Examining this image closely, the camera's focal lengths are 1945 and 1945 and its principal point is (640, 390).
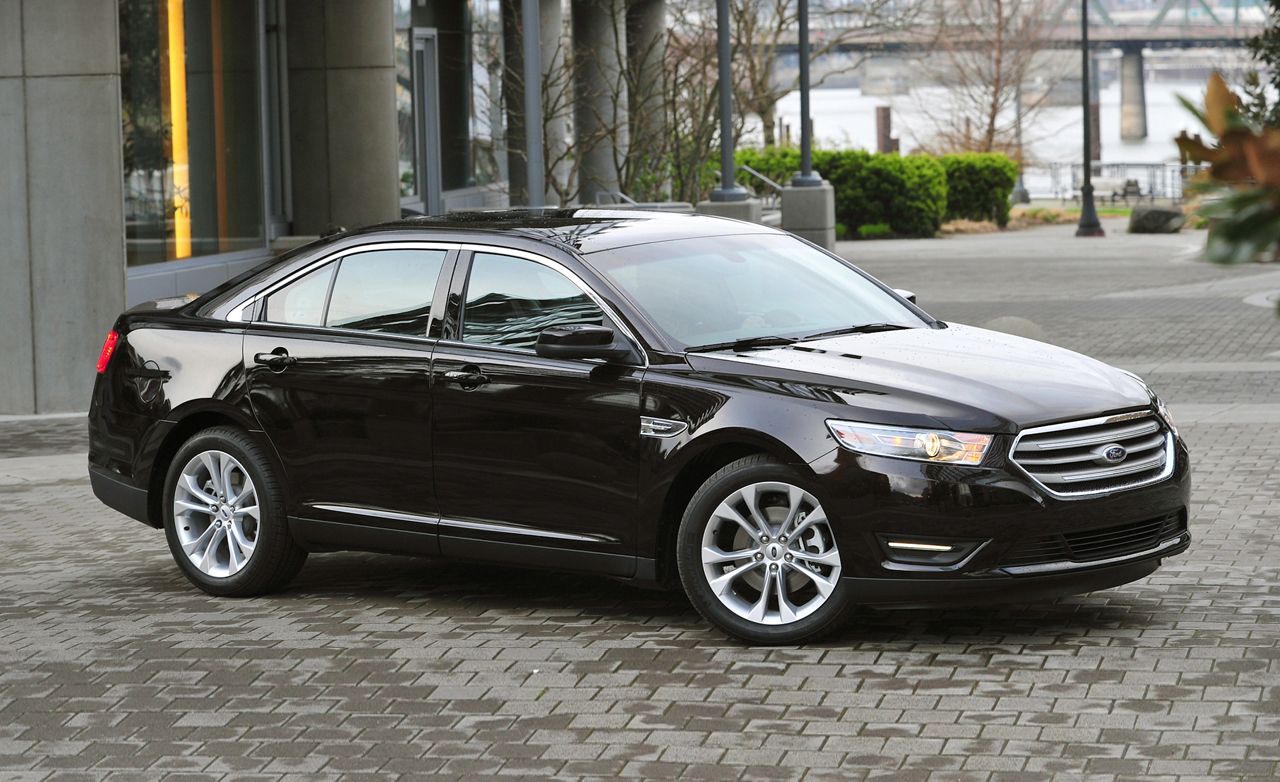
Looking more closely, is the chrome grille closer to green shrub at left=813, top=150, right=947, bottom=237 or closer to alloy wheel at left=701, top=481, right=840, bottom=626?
alloy wheel at left=701, top=481, right=840, bottom=626

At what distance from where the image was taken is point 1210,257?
8.29 ft

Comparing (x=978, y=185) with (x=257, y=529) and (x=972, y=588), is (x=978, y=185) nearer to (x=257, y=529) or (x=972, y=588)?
(x=257, y=529)

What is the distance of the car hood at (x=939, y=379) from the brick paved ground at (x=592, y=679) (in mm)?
837

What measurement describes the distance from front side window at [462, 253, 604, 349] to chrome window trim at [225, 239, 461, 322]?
8.1 inches

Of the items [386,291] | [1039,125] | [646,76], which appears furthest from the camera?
[1039,125]

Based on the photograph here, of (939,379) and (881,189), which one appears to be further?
(881,189)

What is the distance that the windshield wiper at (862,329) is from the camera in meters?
7.57

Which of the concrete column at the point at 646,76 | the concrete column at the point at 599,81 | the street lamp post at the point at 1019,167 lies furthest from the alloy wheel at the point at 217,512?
the street lamp post at the point at 1019,167

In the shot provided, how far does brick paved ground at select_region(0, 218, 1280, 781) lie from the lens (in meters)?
5.60

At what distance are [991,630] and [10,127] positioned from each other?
33.8ft

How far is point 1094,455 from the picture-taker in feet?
22.1

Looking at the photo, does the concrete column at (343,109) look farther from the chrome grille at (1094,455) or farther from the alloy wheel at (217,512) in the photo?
the chrome grille at (1094,455)

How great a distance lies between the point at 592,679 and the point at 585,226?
7.21 ft

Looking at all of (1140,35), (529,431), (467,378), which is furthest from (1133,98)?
(529,431)
